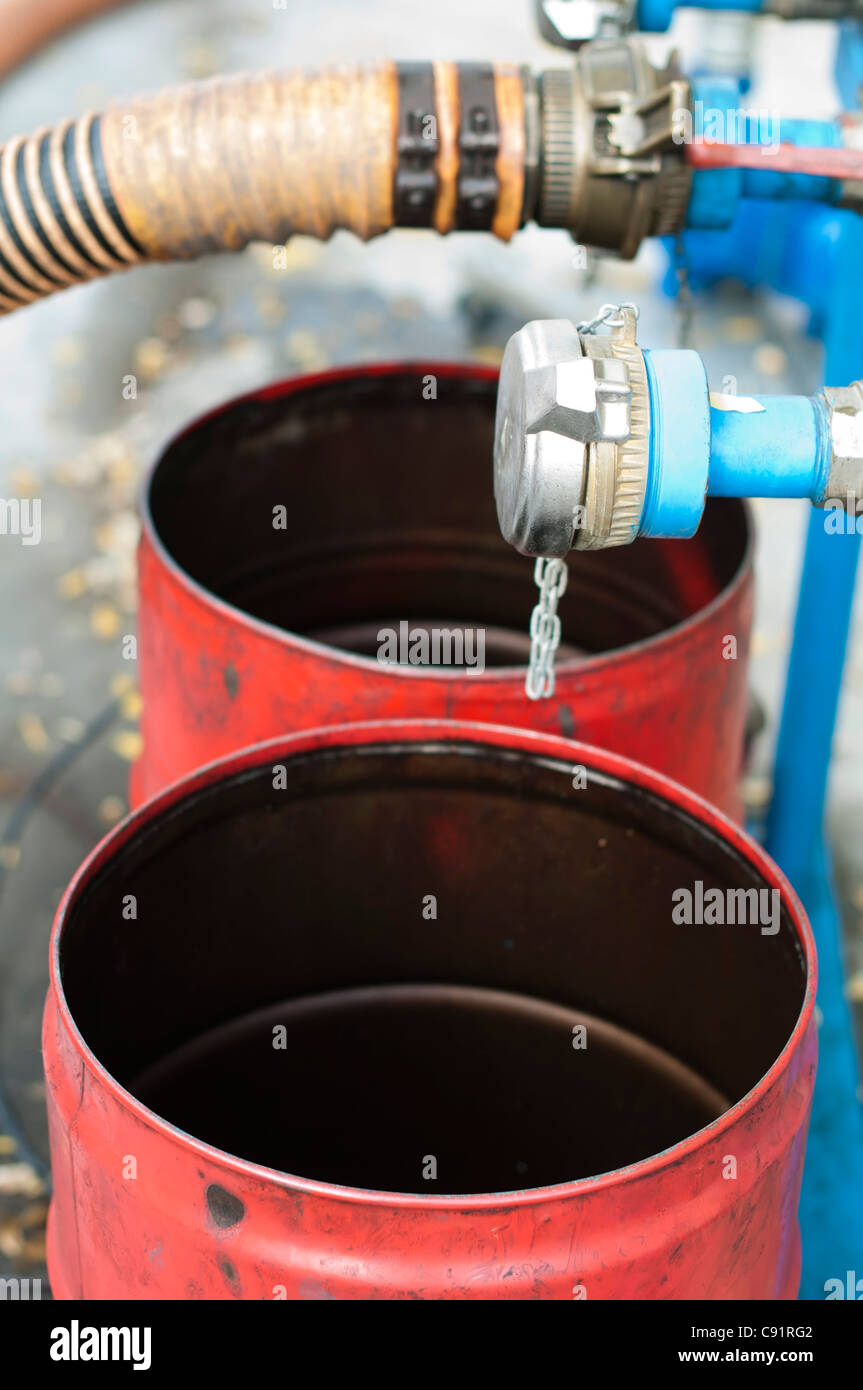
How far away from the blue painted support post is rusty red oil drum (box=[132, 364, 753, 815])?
0.20m

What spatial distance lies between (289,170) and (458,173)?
0.24m

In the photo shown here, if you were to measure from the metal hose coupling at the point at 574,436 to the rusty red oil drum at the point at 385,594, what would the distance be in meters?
0.51

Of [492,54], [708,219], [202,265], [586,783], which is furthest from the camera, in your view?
[492,54]

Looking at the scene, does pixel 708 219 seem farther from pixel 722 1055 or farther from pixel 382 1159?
pixel 382 1159

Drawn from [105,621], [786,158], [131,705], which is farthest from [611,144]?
[105,621]

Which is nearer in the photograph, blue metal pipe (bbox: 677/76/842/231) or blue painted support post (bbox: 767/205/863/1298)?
blue metal pipe (bbox: 677/76/842/231)

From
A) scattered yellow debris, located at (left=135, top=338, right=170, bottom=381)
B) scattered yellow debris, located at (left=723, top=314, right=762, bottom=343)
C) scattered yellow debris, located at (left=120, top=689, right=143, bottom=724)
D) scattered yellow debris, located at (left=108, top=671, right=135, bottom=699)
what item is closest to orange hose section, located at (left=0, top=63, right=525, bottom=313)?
scattered yellow debris, located at (left=120, top=689, right=143, bottom=724)

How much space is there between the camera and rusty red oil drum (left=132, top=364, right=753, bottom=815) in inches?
81.7

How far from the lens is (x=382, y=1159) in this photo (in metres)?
2.42

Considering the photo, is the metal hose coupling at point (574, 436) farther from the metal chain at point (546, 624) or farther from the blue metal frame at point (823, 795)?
the blue metal frame at point (823, 795)

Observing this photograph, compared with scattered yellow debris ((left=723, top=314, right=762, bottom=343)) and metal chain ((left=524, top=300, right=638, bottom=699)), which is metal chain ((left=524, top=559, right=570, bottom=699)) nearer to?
metal chain ((left=524, top=300, right=638, bottom=699))

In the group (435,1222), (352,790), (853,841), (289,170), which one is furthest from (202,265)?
(435,1222)

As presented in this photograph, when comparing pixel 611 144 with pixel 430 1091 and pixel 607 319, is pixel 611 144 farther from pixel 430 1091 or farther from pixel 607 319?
pixel 430 1091

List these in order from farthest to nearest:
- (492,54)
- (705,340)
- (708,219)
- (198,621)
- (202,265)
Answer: (492,54) < (202,265) < (705,340) < (708,219) < (198,621)
